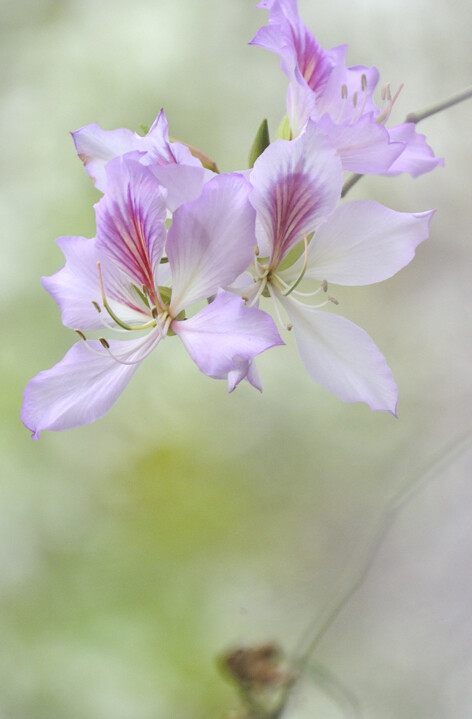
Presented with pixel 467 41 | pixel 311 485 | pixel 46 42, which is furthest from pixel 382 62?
pixel 311 485

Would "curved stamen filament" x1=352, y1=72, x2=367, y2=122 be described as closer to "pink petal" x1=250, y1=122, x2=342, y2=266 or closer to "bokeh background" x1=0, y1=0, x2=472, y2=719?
"pink petal" x1=250, y1=122, x2=342, y2=266

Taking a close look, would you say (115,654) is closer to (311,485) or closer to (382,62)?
(311,485)

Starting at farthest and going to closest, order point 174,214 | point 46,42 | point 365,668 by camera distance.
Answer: point 46,42 → point 365,668 → point 174,214

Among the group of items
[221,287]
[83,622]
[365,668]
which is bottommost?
[365,668]

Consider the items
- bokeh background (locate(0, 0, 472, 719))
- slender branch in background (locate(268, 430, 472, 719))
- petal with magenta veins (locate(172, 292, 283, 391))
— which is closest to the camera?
petal with magenta veins (locate(172, 292, 283, 391))

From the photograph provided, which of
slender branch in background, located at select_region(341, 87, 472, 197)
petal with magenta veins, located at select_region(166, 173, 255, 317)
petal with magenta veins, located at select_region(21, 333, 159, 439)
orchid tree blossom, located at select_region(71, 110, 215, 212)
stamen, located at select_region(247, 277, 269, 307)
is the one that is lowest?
petal with magenta veins, located at select_region(21, 333, 159, 439)

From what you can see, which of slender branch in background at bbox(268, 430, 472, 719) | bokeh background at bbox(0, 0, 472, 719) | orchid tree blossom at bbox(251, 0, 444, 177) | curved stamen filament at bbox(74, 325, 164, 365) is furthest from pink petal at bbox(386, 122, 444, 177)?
bokeh background at bbox(0, 0, 472, 719)

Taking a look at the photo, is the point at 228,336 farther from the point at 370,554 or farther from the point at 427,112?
the point at 370,554

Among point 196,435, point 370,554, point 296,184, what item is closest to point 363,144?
point 296,184
